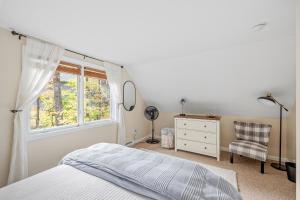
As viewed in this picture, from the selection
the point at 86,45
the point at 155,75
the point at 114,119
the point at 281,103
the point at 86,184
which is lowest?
the point at 86,184

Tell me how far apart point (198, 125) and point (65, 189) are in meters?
2.70

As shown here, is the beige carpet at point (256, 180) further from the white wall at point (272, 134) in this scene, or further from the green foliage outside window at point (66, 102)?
the green foliage outside window at point (66, 102)

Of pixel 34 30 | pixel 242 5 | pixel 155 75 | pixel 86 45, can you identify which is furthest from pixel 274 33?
pixel 34 30

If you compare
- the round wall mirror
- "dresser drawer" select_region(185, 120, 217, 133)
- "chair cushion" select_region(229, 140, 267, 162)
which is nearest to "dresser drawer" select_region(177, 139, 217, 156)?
"dresser drawer" select_region(185, 120, 217, 133)

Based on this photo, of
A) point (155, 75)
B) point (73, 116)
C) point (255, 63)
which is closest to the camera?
point (255, 63)

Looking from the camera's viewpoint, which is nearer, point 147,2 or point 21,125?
point 147,2

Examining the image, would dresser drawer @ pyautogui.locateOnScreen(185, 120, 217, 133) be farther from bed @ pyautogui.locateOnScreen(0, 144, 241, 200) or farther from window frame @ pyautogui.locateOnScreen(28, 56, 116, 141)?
bed @ pyautogui.locateOnScreen(0, 144, 241, 200)

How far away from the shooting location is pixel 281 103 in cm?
277

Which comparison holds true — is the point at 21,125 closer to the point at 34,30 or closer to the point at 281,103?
the point at 34,30

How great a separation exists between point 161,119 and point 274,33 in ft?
Answer: 10.5

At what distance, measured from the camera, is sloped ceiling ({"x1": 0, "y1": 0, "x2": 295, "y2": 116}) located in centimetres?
138

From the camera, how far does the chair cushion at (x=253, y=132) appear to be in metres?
2.78

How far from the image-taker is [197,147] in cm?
325

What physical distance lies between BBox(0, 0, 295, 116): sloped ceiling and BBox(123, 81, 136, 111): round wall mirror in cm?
27
